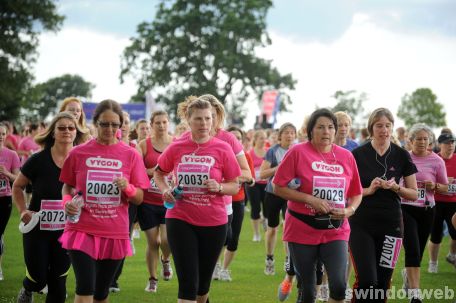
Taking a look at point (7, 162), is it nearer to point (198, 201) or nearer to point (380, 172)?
point (198, 201)

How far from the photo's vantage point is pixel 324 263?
22.2ft

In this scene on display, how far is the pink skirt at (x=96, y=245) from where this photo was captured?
636cm

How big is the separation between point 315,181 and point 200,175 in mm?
1108

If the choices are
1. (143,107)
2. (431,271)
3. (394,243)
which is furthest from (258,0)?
(394,243)

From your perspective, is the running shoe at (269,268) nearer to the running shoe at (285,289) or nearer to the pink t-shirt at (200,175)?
the running shoe at (285,289)

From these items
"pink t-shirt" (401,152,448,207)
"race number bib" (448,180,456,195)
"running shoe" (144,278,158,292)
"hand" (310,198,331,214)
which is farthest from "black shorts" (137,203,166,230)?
"race number bib" (448,180,456,195)

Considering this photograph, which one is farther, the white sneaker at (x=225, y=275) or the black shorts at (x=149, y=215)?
the white sneaker at (x=225, y=275)

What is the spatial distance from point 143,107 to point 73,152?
2841 centimetres

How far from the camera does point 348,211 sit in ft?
22.2

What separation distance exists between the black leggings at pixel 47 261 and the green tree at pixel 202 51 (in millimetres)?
52330

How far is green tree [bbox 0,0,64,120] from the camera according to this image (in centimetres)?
4397

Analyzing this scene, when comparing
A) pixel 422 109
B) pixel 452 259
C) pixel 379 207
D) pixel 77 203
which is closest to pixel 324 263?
pixel 379 207

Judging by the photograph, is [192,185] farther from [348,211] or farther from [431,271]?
[431,271]

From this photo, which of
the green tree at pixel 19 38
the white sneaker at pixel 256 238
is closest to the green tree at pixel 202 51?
the green tree at pixel 19 38
